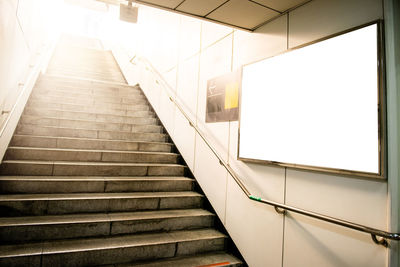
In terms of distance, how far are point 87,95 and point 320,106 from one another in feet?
15.4

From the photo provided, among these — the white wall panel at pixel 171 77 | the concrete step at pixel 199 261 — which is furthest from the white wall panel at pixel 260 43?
the concrete step at pixel 199 261

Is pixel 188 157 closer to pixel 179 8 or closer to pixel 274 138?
pixel 274 138

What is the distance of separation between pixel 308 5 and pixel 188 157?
2545 mm

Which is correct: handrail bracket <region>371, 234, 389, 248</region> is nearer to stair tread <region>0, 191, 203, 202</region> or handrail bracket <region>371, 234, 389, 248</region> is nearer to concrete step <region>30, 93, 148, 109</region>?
stair tread <region>0, 191, 203, 202</region>

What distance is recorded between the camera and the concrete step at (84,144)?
3.27 meters

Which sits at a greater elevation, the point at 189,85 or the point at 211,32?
the point at 211,32

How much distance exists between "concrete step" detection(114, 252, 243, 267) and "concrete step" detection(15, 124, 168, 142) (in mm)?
2299

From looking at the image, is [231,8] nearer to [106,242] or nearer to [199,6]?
→ [199,6]

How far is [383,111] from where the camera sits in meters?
1.39

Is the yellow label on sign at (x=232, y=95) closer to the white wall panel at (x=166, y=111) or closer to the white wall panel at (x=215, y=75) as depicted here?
the white wall panel at (x=215, y=75)

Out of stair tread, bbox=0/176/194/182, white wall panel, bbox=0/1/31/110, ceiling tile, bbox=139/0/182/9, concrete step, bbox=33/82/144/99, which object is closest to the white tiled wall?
stair tread, bbox=0/176/194/182

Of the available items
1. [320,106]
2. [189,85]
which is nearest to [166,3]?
[320,106]

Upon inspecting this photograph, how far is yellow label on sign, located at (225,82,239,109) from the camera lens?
8.70 ft

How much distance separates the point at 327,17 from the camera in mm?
1771
